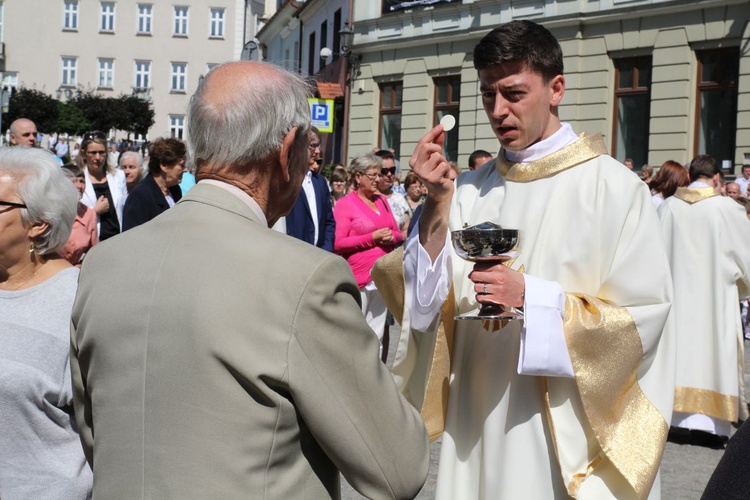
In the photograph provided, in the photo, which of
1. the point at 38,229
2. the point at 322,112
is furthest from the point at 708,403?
the point at 322,112

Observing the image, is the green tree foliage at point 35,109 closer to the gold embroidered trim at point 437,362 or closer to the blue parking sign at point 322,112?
the blue parking sign at point 322,112

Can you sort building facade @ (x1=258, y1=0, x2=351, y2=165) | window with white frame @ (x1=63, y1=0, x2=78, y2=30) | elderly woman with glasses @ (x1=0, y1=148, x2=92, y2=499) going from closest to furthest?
elderly woman with glasses @ (x1=0, y1=148, x2=92, y2=499)
building facade @ (x1=258, y1=0, x2=351, y2=165)
window with white frame @ (x1=63, y1=0, x2=78, y2=30)

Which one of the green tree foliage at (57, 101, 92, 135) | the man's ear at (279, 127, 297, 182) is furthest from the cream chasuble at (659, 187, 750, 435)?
the green tree foliage at (57, 101, 92, 135)

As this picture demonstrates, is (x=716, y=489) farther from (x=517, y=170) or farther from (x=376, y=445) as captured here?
(x=517, y=170)

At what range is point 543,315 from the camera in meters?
3.06

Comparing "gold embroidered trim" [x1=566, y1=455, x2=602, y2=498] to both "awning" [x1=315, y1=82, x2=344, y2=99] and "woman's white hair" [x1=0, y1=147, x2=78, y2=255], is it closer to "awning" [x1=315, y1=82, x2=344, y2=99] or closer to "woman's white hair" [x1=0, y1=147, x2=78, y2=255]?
"woman's white hair" [x1=0, y1=147, x2=78, y2=255]

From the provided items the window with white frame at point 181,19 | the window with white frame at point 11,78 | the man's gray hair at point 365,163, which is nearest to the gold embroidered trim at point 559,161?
the man's gray hair at point 365,163

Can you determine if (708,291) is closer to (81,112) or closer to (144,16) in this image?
(81,112)

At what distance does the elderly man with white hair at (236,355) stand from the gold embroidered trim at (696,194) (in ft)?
20.5

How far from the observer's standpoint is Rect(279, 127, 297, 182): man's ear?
221 centimetres

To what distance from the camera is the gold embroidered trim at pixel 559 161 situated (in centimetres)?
340

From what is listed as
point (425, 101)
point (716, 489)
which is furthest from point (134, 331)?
point (425, 101)

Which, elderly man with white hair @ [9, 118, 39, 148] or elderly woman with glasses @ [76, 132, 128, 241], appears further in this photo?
elderly man with white hair @ [9, 118, 39, 148]

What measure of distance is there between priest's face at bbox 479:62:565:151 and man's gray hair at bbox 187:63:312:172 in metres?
1.22
